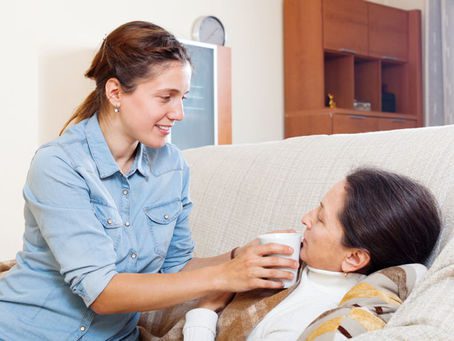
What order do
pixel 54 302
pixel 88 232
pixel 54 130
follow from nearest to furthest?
pixel 88 232 < pixel 54 302 < pixel 54 130

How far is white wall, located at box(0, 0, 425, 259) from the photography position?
12.0 feet

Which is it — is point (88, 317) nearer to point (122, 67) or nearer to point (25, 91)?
point (122, 67)

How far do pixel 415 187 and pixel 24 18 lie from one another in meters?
3.17

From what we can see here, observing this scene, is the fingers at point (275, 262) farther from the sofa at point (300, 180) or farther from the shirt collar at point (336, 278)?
the sofa at point (300, 180)

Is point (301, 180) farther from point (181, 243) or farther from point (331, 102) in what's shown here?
point (331, 102)

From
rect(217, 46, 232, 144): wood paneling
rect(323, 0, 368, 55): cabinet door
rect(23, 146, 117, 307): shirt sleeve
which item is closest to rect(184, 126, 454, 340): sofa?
rect(23, 146, 117, 307): shirt sleeve

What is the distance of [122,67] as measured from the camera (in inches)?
56.1

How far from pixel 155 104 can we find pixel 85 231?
0.31m

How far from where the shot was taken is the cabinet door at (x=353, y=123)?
4859 mm

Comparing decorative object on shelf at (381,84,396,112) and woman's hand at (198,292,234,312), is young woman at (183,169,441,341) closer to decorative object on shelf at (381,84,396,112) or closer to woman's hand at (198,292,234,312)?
woman's hand at (198,292,234,312)

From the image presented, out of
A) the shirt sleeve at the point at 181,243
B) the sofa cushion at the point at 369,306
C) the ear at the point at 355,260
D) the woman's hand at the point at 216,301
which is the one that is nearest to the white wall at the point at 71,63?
the shirt sleeve at the point at 181,243

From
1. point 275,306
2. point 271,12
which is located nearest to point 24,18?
point 271,12

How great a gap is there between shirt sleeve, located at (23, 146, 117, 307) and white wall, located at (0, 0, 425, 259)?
2.40 m

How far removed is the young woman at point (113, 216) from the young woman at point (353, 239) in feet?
0.27
